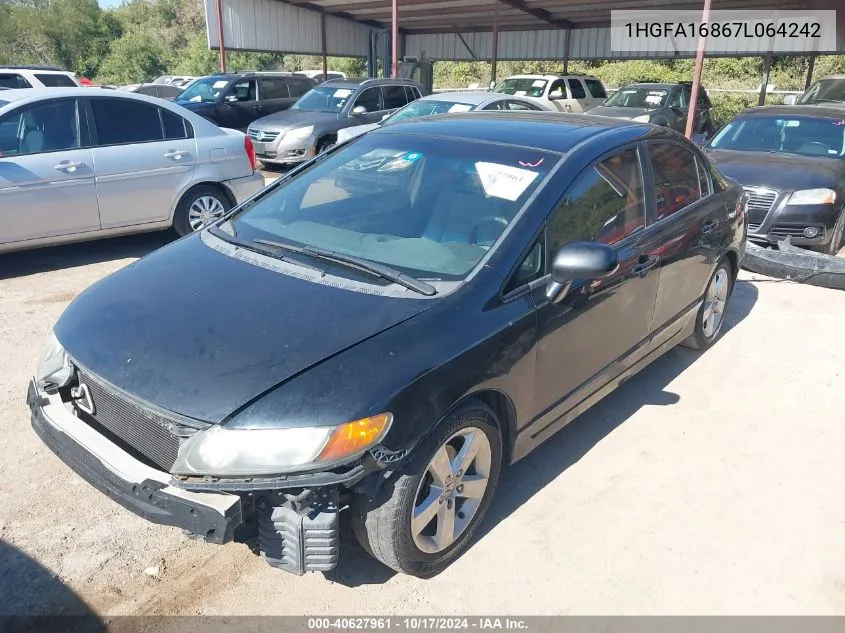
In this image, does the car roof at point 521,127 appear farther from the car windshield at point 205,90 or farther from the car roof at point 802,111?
the car windshield at point 205,90

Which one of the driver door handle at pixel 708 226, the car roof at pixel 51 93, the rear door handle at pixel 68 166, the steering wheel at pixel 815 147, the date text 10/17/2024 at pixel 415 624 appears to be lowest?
the date text 10/17/2024 at pixel 415 624

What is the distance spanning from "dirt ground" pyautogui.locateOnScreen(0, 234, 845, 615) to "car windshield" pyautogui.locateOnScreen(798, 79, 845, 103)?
11288 millimetres

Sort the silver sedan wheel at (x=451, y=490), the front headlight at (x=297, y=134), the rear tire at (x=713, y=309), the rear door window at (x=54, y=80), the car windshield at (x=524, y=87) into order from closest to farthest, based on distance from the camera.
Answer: the silver sedan wheel at (x=451, y=490) → the rear tire at (x=713, y=309) → the front headlight at (x=297, y=134) → the rear door window at (x=54, y=80) → the car windshield at (x=524, y=87)

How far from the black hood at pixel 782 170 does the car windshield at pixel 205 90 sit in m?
11.2

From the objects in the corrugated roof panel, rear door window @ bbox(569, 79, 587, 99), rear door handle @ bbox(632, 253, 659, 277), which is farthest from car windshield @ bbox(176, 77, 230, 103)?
rear door handle @ bbox(632, 253, 659, 277)

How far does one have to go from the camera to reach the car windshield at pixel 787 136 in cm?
796

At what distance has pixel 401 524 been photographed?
2482mm

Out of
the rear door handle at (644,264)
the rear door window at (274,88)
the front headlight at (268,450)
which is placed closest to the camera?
the front headlight at (268,450)

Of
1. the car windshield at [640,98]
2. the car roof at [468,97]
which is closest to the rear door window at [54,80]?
the car roof at [468,97]

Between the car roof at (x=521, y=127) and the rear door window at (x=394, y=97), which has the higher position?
the rear door window at (x=394, y=97)

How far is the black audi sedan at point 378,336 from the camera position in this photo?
2268 millimetres

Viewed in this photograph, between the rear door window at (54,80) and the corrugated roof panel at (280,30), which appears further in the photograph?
the corrugated roof panel at (280,30)

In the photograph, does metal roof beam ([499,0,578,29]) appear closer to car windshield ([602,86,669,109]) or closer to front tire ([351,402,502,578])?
car windshield ([602,86,669,109])

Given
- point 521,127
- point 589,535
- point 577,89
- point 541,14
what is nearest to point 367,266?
point 521,127
